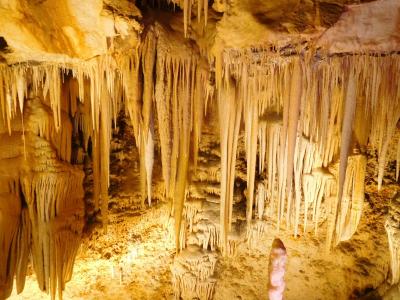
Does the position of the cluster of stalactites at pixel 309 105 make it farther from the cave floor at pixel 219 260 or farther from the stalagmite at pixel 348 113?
the cave floor at pixel 219 260

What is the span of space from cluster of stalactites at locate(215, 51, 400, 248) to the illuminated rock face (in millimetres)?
18

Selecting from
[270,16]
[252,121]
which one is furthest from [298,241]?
[270,16]

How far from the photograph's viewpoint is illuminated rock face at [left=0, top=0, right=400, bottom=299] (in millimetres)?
3314

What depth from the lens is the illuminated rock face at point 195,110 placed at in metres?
3.31

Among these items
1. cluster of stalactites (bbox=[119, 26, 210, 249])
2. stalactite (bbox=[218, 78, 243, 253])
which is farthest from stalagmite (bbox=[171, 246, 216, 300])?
cluster of stalactites (bbox=[119, 26, 210, 249])

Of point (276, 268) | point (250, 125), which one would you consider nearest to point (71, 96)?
point (250, 125)

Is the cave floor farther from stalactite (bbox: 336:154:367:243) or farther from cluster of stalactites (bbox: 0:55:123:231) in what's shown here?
cluster of stalactites (bbox: 0:55:123:231)

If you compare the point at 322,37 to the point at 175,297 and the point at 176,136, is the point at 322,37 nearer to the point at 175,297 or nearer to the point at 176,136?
the point at 176,136

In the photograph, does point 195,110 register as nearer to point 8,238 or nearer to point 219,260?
point 8,238

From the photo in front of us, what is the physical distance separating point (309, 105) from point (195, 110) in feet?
4.23

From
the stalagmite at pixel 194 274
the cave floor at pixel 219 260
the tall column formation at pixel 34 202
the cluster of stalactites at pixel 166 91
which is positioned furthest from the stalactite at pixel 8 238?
the stalagmite at pixel 194 274

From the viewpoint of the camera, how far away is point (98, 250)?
5496mm

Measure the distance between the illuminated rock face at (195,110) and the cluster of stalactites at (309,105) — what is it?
18mm

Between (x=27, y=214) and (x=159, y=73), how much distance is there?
2.31 metres
